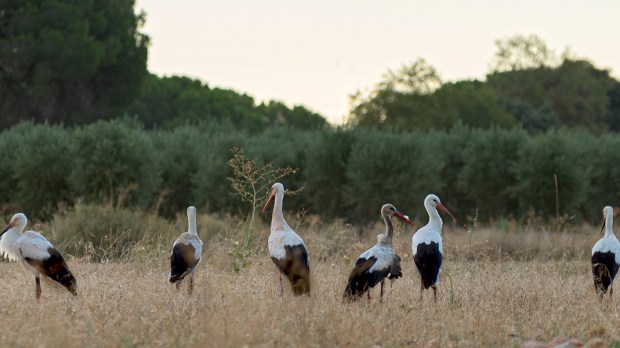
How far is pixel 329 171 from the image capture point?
31.5m

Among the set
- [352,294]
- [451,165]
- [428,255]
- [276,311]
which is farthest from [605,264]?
[451,165]

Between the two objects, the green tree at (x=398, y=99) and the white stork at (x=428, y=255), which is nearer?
the white stork at (x=428, y=255)

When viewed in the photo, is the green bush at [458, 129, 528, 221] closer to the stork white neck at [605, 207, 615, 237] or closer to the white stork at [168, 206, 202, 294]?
the stork white neck at [605, 207, 615, 237]

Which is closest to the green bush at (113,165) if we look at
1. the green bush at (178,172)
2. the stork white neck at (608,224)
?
the green bush at (178,172)

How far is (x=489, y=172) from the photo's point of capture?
33344mm

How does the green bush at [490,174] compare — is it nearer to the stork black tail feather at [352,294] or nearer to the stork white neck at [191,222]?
the stork white neck at [191,222]

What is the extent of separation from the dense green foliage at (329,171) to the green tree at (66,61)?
613 inches

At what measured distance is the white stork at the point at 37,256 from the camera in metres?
12.2

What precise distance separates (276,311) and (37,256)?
3.11 meters

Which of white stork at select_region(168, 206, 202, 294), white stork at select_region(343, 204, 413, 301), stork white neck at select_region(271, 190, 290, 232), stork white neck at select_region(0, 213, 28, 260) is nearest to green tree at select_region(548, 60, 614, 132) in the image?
stork white neck at select_region(271, 190, 290, 232)

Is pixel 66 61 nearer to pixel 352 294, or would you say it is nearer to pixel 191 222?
pixel 191 222

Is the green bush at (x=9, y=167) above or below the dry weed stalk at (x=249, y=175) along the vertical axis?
below

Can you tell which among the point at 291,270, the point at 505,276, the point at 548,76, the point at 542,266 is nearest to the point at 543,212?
the point at 542,266

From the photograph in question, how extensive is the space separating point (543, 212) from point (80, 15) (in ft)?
87.6
